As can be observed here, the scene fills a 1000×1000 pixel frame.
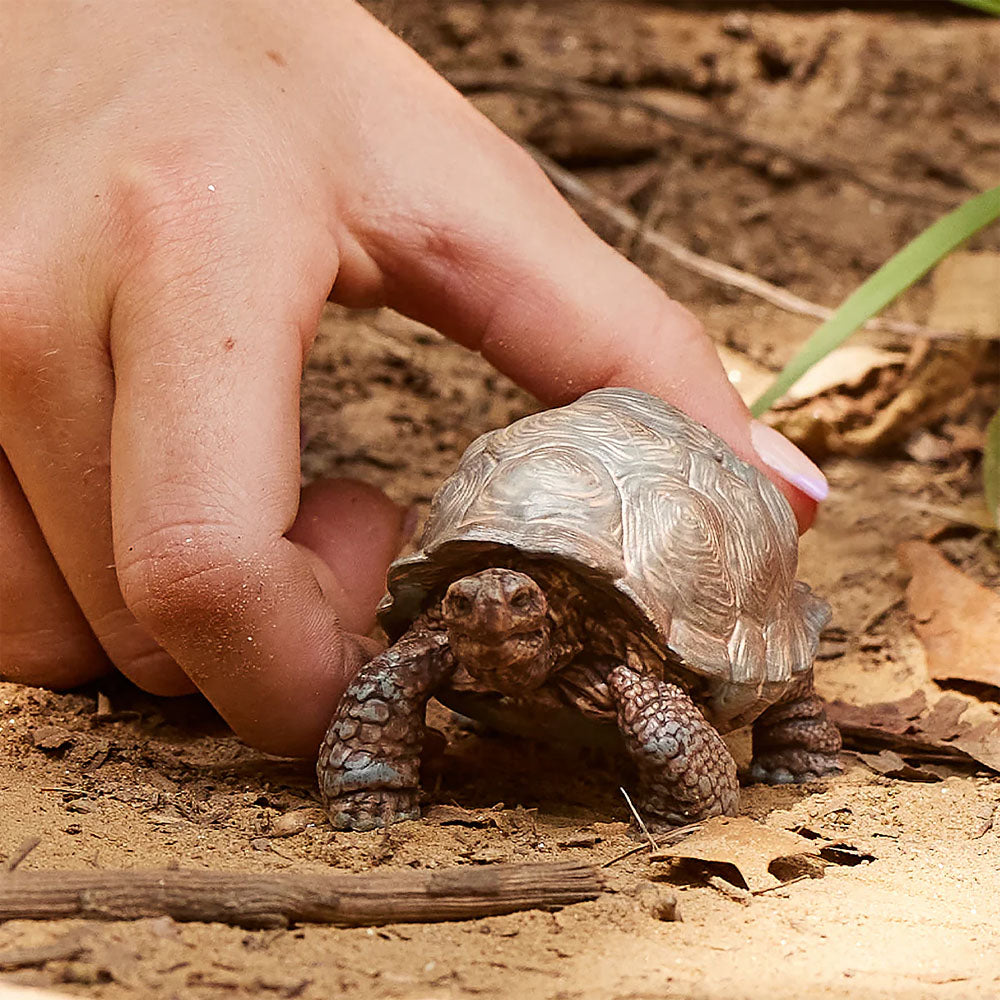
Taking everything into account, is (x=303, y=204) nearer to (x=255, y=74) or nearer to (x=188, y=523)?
(x=255, y=74)

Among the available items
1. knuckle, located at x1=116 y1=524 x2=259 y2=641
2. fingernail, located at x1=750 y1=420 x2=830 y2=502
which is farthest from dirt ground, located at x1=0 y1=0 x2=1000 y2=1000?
fingernail, located at x1=750 y1=420 x2=830 y2=502

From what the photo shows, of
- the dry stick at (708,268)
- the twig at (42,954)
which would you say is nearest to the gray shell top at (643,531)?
the twig at (42,954)

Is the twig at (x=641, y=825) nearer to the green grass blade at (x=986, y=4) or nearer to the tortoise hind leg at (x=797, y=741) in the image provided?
the tortoise hind leg at (x=797, y=741)

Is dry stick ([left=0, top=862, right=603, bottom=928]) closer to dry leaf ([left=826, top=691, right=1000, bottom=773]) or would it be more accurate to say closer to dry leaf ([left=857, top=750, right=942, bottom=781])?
dry leaf ([left=857, top=750, right=942, bottom=781])

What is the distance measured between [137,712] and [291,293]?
96 centimetres

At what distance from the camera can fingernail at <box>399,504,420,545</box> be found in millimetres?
2711

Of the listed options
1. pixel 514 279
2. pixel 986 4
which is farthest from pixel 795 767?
pixel 986 4

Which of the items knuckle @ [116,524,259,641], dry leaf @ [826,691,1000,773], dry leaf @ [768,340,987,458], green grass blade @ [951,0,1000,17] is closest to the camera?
knuckle @ [116,524,259,641]

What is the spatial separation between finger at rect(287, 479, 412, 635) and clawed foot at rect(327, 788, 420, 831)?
14.3 inches

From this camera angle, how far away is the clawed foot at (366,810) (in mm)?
2166

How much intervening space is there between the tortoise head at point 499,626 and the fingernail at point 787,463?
73 centimetres

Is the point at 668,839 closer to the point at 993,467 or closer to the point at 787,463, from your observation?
the point at 787,463

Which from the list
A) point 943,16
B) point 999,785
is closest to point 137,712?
point 999,785

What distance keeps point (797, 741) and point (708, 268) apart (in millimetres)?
2196
